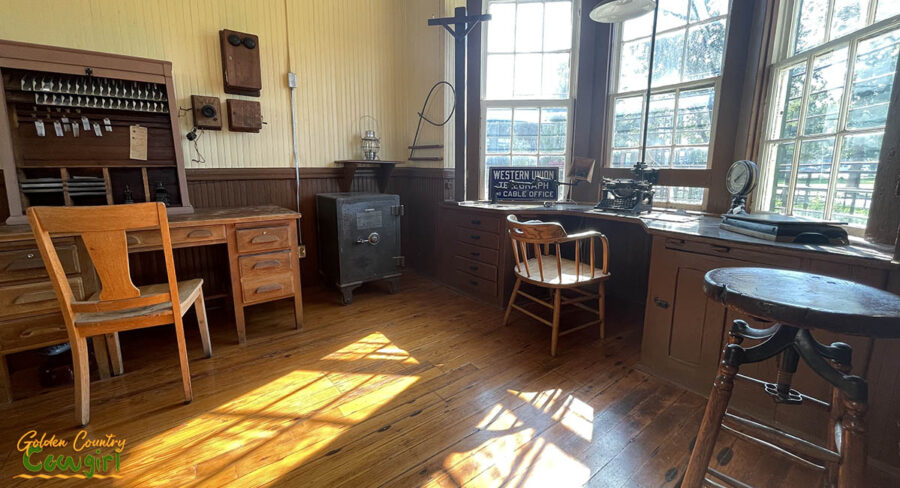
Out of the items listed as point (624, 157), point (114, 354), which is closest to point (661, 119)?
point (624, 157)

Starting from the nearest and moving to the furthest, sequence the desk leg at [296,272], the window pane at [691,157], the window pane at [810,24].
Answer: the window pane at [810,24], the desk leg at [296,272], the window pane at [691,157]

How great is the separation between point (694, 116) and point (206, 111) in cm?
340

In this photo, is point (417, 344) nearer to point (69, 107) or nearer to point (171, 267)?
point (171, 267)

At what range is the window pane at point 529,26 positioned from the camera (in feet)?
10.3

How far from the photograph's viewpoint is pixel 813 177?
199 cm

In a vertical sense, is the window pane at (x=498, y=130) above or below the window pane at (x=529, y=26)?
below

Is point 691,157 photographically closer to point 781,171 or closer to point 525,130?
point 781,171

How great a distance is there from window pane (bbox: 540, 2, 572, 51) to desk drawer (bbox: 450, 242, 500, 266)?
5.77 ft

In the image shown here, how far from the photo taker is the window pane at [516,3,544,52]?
314 cm

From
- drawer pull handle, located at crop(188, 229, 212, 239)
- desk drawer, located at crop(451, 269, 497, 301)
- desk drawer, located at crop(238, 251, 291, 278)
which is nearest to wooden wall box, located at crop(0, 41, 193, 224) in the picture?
drawer pull handle, located at crop(188, 229, 212, 239)

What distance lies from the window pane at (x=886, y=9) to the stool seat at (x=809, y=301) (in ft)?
4.50

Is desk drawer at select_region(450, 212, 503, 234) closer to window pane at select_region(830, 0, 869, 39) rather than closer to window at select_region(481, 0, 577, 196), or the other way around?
window at select_region(481, 0, 577, 196)

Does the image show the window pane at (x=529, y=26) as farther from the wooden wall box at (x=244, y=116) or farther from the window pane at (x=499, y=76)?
the wooden wall box at (x=244, y=116)

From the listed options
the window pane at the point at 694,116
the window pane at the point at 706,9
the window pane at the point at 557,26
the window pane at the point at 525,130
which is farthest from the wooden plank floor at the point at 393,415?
the window pane at the point at 557,26
